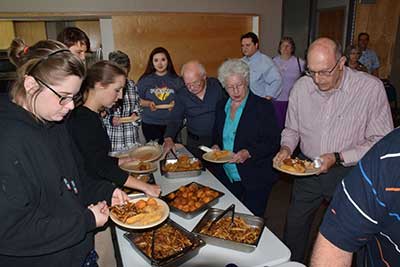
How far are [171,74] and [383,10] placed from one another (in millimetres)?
4290

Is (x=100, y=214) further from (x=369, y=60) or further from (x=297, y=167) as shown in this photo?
(x=369, y=60)

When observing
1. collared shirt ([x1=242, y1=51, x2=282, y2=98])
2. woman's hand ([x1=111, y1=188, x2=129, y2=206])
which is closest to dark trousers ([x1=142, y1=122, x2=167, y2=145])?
collared shirt ([x1=242, y1=51, x2=282, y2=98])

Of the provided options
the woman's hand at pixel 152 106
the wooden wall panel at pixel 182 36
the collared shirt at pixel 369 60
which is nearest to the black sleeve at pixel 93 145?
the woman's hand at pixel 152 106

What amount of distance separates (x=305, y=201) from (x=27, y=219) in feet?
5.39

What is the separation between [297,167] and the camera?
1.85 metres

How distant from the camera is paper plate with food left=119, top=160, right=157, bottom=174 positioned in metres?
1.89

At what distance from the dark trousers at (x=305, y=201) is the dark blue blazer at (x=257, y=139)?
0.24 metres

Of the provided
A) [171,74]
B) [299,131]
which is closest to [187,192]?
[299,131]

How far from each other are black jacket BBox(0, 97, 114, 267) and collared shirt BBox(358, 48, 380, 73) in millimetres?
5114

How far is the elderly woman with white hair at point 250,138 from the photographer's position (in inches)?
85.4

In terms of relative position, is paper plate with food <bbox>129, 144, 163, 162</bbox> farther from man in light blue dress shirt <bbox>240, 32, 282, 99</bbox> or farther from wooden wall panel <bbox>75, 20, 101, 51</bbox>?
wooden wall panel <bbox>75, 20, 101, 51</bbox>

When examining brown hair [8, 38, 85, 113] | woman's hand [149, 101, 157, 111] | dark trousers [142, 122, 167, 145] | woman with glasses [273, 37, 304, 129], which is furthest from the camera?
woman with glasses [273, 37, 304, 129]

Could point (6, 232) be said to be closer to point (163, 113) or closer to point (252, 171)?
point (252, 171)

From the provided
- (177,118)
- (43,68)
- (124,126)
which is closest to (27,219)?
(43,68)
